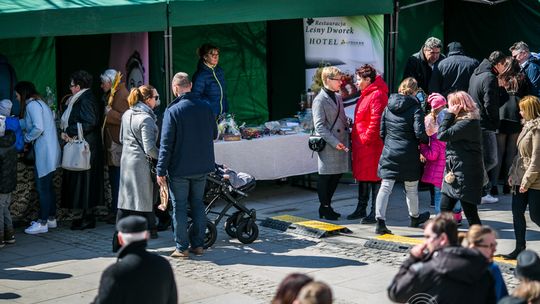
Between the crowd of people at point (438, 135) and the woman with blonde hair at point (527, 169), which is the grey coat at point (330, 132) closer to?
the crowd of people at point (438, 135)

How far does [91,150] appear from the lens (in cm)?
1101

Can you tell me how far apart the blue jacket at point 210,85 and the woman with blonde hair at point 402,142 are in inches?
99.1

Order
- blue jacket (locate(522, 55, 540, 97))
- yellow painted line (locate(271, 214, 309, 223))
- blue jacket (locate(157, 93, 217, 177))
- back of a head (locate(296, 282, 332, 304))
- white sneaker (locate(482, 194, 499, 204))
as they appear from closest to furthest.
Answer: back of a head (locate(296, 282, 332, 304)), blue jacket (locate(157, 93, 217, 177)), yellow painted line (locate(271, 214, 309, 223)), white sneaker (locate(482, 194, 499, 204)), blue jacket (locate(522, 55, 540, 97))

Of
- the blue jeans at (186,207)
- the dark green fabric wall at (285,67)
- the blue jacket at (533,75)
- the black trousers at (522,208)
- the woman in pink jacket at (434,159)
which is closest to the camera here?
the black trousers at (522,208)

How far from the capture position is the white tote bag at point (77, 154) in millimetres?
A: 10773

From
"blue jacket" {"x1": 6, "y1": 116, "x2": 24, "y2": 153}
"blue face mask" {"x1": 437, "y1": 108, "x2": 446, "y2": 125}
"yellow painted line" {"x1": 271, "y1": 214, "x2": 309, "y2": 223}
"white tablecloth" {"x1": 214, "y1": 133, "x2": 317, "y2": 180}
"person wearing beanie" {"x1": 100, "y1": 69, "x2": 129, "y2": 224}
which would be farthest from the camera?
"white tablecloth" {"x1": 214, "y1": 133, "x2": 317, "y2": 180}

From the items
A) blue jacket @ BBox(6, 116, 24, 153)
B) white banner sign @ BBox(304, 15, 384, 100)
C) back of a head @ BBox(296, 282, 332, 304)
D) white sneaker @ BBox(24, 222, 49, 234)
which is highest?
white banner sign @ BBox(304, 15, 384, 100)

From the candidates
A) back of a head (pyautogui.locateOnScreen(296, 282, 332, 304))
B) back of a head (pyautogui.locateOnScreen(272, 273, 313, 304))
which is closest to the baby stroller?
back of a head (pyautogui.locateOnScreen(272, 273, 313, 304))

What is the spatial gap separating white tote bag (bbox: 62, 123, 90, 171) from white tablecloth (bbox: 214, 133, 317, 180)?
164cm

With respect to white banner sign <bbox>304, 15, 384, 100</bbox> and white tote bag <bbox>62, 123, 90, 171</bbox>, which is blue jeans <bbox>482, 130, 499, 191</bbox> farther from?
white tote bag <bbox>62, 123, 90, 171</bbox>

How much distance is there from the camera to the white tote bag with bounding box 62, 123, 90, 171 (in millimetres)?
10773

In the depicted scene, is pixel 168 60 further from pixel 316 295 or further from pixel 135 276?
pixel 316 295

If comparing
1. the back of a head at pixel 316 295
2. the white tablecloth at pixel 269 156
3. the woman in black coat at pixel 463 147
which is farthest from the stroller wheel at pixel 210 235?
the back of a head at pixel 316 295

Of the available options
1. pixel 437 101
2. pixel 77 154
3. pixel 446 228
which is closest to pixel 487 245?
pixel 446 228
